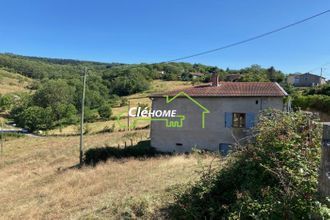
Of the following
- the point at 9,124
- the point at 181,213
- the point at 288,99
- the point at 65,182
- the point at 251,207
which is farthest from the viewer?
the point at 9,124

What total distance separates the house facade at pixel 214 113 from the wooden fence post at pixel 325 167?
1617cm

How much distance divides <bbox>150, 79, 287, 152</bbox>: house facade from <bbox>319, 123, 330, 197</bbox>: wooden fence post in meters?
16.2

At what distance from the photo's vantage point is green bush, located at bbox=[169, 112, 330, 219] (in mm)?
4281

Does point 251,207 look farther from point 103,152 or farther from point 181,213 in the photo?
point 103,152

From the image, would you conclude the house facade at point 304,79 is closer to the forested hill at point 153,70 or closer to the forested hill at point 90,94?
the forested hill at point 153,70

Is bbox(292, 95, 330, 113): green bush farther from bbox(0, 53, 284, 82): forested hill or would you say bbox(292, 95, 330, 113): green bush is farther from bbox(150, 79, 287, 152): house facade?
bbox(0, 53, 284, 82): forested hill

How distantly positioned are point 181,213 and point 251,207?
1.72 m

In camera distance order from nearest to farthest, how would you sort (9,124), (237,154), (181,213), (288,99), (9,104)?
(181,213)
(237,154)
(288,99)
(9,124)
(9,104)

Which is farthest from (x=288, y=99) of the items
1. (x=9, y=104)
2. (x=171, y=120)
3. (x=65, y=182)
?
(x=9, y=104)

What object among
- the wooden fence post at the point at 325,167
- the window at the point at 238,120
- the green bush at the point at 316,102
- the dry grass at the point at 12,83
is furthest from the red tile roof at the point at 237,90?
the dry grass at the point at 12,83

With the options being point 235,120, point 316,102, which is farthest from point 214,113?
point 316,102

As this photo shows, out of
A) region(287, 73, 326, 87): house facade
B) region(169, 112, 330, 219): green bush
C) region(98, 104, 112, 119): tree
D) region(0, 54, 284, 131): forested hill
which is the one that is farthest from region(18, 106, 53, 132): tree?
region(169, 112, 330, 219): green bush

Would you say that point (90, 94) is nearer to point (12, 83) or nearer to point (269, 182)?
point (12, 83)

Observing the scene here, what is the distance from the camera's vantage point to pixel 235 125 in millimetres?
21062
